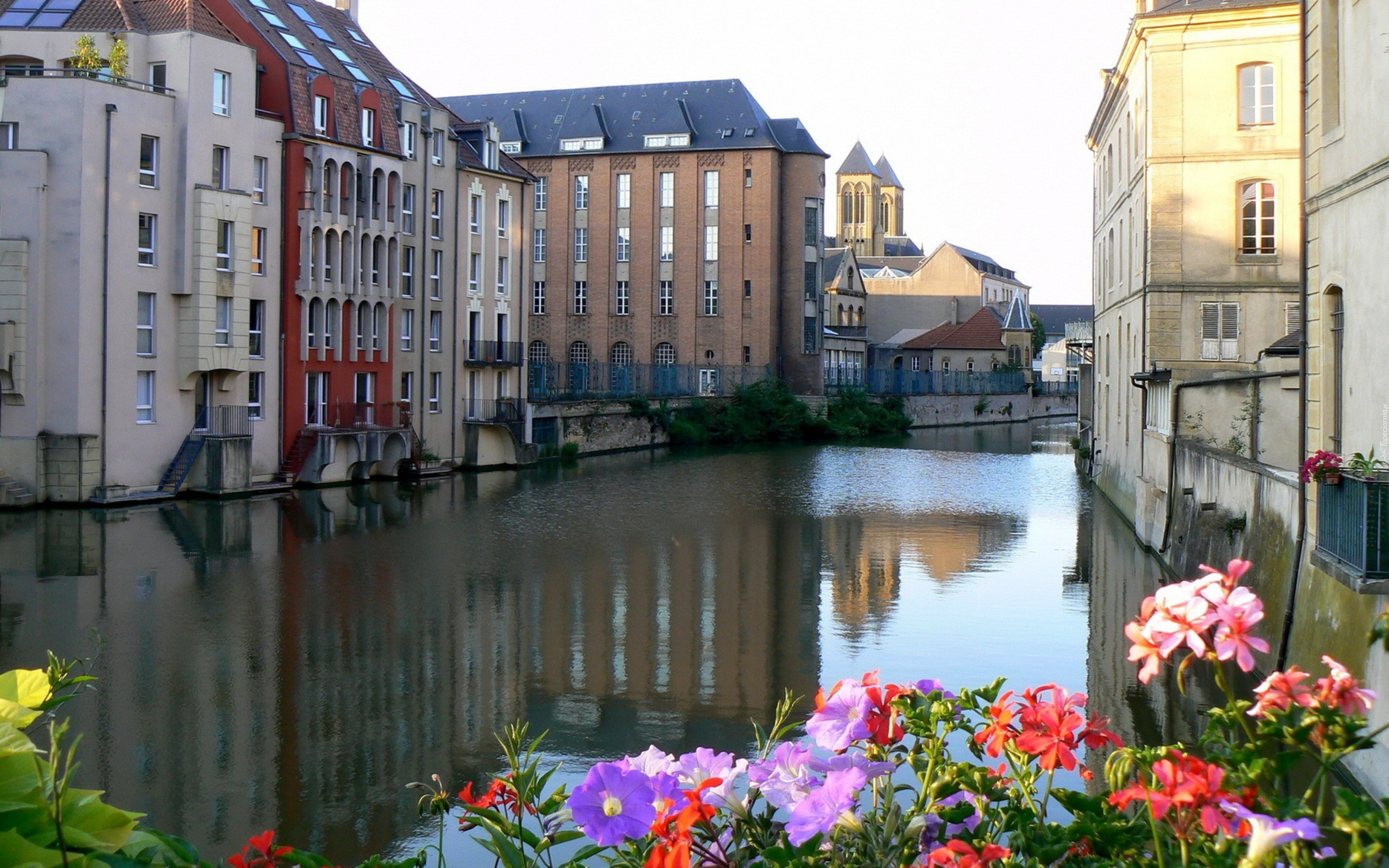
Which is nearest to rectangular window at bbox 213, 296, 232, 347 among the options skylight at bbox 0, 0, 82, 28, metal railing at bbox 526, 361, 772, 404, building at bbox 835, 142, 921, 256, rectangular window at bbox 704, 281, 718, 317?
skylight at bbox 0, 0, 82, 28

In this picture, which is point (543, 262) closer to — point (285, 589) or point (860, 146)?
point (285, 589)

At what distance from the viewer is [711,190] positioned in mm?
71375

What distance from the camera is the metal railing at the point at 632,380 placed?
54.0m

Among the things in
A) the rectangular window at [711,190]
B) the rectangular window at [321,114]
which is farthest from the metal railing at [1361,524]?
the rectangular window at [711,190]

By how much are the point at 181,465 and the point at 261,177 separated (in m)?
8.08

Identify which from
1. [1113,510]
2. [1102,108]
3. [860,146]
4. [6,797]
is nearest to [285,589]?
[6,797]

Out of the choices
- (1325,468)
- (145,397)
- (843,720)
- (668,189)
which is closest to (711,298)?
(668,189)

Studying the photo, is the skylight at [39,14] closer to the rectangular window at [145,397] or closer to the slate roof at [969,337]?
the rectangular window at [145,397]

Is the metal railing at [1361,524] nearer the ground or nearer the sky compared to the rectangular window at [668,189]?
nearer the ground

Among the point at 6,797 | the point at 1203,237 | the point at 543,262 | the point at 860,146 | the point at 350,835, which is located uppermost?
the point at 860,146

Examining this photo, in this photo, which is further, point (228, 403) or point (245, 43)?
point (245, 43)

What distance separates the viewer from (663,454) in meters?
53.1

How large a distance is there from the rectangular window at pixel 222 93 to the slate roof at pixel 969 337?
75706 mm

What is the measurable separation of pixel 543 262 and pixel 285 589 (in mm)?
56347
